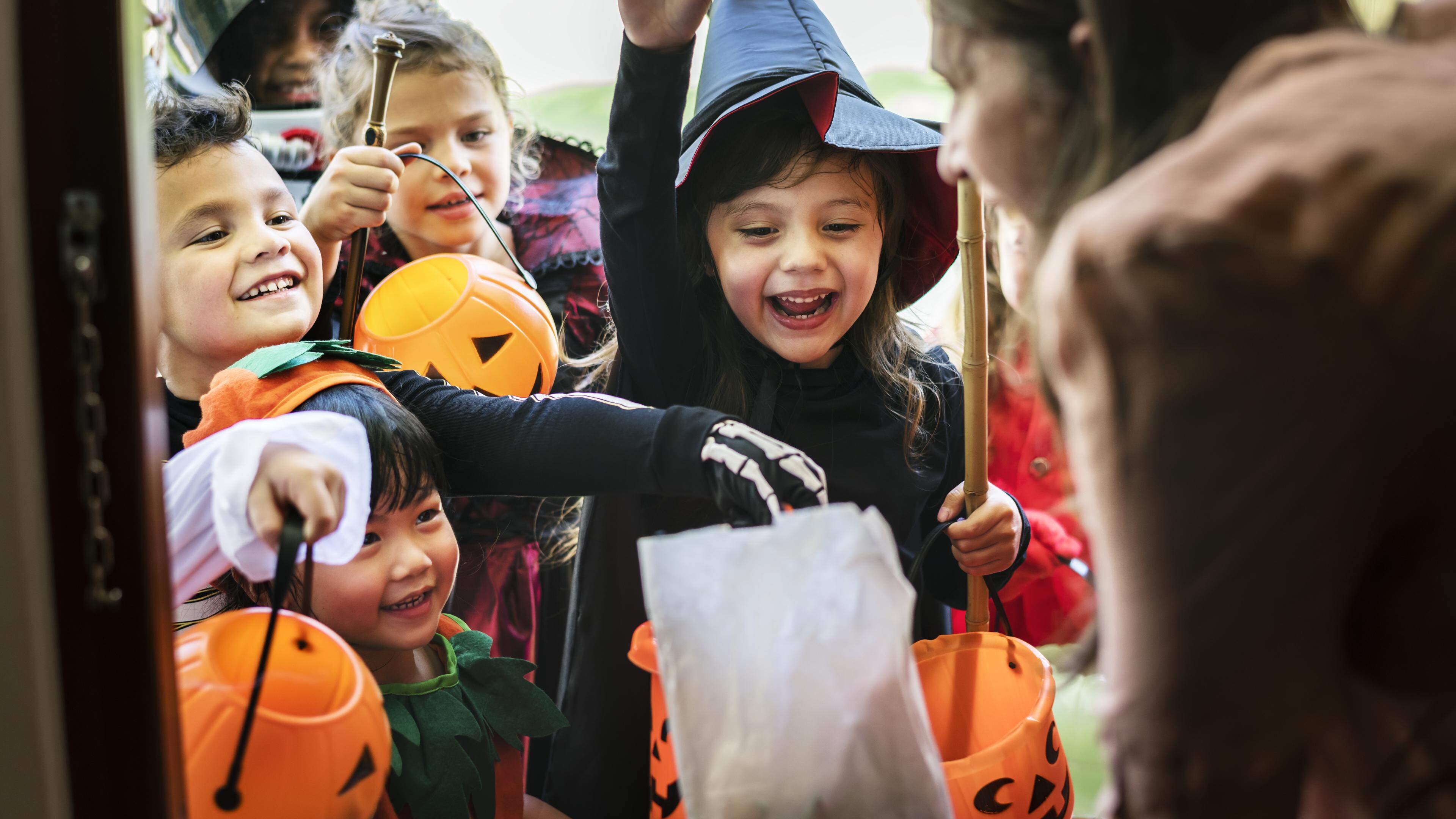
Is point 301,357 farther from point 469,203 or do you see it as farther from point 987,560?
point 987,560

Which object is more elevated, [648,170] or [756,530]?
[648,170]

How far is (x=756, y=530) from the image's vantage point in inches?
34.9

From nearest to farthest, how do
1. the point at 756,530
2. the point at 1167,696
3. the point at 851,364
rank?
the point at 1167,696
the point at 756,530
the point at 851,364

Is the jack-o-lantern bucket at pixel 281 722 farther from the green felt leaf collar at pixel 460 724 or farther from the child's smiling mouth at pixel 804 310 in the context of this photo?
the child's smiling mouth at pixel 804 310

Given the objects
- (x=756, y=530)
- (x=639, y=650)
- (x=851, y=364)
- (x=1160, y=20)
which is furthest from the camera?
(x=851, y=364)

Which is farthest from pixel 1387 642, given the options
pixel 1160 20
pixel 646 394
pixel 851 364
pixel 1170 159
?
pixel 646 394

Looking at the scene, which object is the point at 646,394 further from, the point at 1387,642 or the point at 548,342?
the point at 1387,642

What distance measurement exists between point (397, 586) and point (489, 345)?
0.32 m

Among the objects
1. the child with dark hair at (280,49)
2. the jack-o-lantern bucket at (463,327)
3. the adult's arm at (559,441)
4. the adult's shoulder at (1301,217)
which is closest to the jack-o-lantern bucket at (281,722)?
the adult's arm at (559,441)

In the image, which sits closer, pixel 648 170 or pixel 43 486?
pixel 43 486

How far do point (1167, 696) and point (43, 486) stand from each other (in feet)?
2.70

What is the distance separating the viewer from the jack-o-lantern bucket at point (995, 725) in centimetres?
100

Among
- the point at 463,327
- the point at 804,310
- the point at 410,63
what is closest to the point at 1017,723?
the point at 804,310

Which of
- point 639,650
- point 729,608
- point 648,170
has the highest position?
point 648,170
